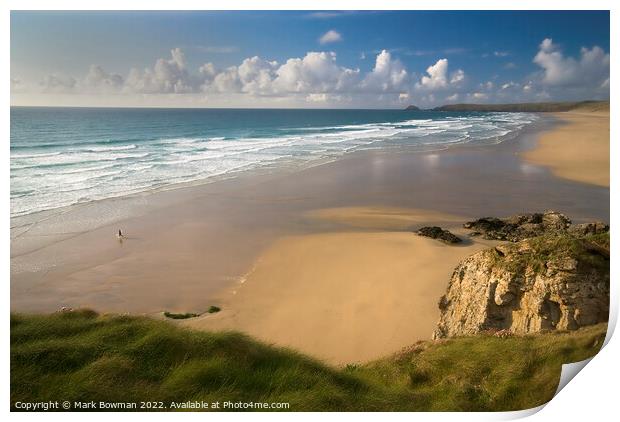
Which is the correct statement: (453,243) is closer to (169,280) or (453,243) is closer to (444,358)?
(444,358)

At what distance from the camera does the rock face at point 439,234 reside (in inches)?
346

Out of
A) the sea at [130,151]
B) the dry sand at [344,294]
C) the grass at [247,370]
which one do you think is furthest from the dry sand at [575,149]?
the sea at [130,151]

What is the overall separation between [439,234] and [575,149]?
878 centimetres

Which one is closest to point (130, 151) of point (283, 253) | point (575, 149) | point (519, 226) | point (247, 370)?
point (283, 253)

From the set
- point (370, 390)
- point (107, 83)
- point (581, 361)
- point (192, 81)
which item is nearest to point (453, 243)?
point (581, 361)

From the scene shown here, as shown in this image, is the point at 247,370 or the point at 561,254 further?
the point at 561,254

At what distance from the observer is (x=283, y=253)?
834cm

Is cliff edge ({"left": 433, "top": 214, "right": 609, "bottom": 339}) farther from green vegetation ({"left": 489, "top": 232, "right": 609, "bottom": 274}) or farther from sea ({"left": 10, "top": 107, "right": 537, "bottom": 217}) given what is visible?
sea ({"left": 10, "top": 107, "right": 537, "bottom": 217})

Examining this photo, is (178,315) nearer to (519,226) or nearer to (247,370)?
(247,370)

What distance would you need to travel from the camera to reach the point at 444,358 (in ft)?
15.4

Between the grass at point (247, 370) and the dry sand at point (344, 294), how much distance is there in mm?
892

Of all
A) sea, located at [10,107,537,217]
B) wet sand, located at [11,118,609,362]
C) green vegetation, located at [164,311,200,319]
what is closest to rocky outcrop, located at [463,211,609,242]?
wet sand, located at [11,118,609,362]

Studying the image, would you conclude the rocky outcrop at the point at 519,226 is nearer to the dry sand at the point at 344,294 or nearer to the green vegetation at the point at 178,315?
the dry sand at the point at 344,294

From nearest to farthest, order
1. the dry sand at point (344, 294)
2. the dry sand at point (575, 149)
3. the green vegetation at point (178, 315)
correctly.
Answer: the dry sand at point (344, 294) → the green vegetation at point (178, 315) → the dry sand at point (575, 149)
